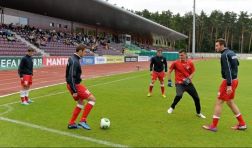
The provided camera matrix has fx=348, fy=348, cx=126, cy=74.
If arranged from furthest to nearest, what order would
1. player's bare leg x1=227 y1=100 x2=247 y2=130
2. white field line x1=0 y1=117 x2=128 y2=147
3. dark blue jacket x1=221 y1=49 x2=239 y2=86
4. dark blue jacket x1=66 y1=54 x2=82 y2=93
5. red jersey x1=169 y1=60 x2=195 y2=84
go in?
red jersey x1=169 y1=60 x2=195 y2=84 → player's bare leg x1=227 y1=100 x2=247 y2=130 → dark blue jacket x1=66 y1=54 x2=82 y2=93 → dark blue jacket x1=221 y1=49 x2=239 y2=86 → white field line x1=0 y1=117 x2=128 y2=147

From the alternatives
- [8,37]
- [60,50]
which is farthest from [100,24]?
[8,37]

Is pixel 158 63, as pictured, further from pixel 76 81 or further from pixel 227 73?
pixel 76 81

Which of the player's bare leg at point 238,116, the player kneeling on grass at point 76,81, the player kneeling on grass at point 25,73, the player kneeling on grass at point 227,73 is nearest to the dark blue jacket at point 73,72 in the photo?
the player kneeling on grass at point 76,81

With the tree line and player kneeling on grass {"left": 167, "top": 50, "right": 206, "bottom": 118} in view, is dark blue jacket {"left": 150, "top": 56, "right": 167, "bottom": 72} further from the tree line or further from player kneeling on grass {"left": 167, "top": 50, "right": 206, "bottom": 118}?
the tree line

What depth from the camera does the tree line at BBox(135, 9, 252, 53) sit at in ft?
390

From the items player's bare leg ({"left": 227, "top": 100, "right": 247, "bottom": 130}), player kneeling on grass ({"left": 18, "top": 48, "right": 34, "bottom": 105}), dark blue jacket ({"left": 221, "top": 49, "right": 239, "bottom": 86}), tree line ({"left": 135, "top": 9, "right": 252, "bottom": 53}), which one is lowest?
player's bare leg ({"left": 227, "top": 100, "right": 247, "bottom": 130})

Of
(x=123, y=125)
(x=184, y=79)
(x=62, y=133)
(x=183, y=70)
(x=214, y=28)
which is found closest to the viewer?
(x=62, y=133)

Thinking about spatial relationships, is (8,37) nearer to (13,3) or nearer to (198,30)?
(13,3)

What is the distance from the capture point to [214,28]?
124 meters

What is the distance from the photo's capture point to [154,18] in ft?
412

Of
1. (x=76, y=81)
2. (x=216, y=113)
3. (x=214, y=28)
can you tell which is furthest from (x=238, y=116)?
(x=214, y=28)

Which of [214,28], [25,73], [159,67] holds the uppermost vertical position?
[214,28]

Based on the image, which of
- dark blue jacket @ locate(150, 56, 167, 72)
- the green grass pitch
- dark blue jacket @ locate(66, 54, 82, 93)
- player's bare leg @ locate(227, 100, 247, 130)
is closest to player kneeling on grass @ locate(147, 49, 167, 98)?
dark blue jacket @ locate(150, 56, 167, 72)

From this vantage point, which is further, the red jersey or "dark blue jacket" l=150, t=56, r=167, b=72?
"dark blue jacket" l=150, t=56, r=167, b=72
